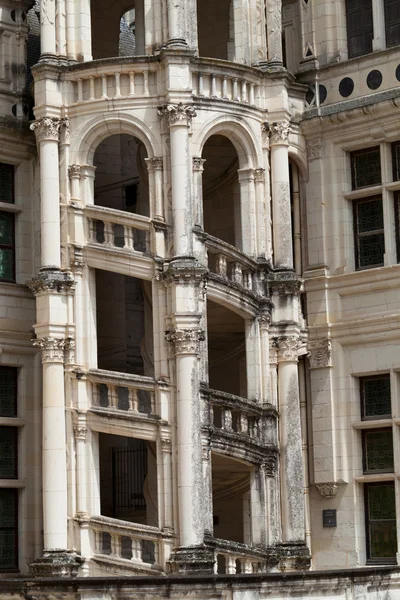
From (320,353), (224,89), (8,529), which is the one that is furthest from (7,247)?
(320,353)

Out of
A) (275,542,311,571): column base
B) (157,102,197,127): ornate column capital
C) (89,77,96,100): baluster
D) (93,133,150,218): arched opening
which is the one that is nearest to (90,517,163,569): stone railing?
(275,542,311,571): column base

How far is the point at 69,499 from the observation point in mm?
25703

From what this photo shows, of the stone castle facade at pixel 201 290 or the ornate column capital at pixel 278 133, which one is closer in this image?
the stone castle facade at pixel 201 290

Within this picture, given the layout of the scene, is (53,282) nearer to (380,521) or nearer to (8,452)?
(8,452)

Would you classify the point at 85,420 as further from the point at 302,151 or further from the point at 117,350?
the point at 302,151

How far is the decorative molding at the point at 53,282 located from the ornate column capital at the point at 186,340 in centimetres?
181

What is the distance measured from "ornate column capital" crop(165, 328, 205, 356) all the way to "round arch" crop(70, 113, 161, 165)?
281 centimetres

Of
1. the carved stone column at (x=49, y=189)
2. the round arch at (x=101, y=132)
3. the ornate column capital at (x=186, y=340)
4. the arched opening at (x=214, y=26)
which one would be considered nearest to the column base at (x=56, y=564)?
the ornate column capital at (x=186, y=340)

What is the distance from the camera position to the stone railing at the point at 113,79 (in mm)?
26375

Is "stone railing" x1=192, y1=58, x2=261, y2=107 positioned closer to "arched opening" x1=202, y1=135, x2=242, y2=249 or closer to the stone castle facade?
the stone castle facade

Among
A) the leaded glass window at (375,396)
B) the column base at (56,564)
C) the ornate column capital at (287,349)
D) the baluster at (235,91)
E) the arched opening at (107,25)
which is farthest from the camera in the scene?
the arched opening at (107,25)

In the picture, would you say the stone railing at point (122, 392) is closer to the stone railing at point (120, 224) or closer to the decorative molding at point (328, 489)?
the stone railing at point (120, 224)

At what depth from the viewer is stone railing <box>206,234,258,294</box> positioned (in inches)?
1044

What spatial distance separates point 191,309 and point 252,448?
249 cm
